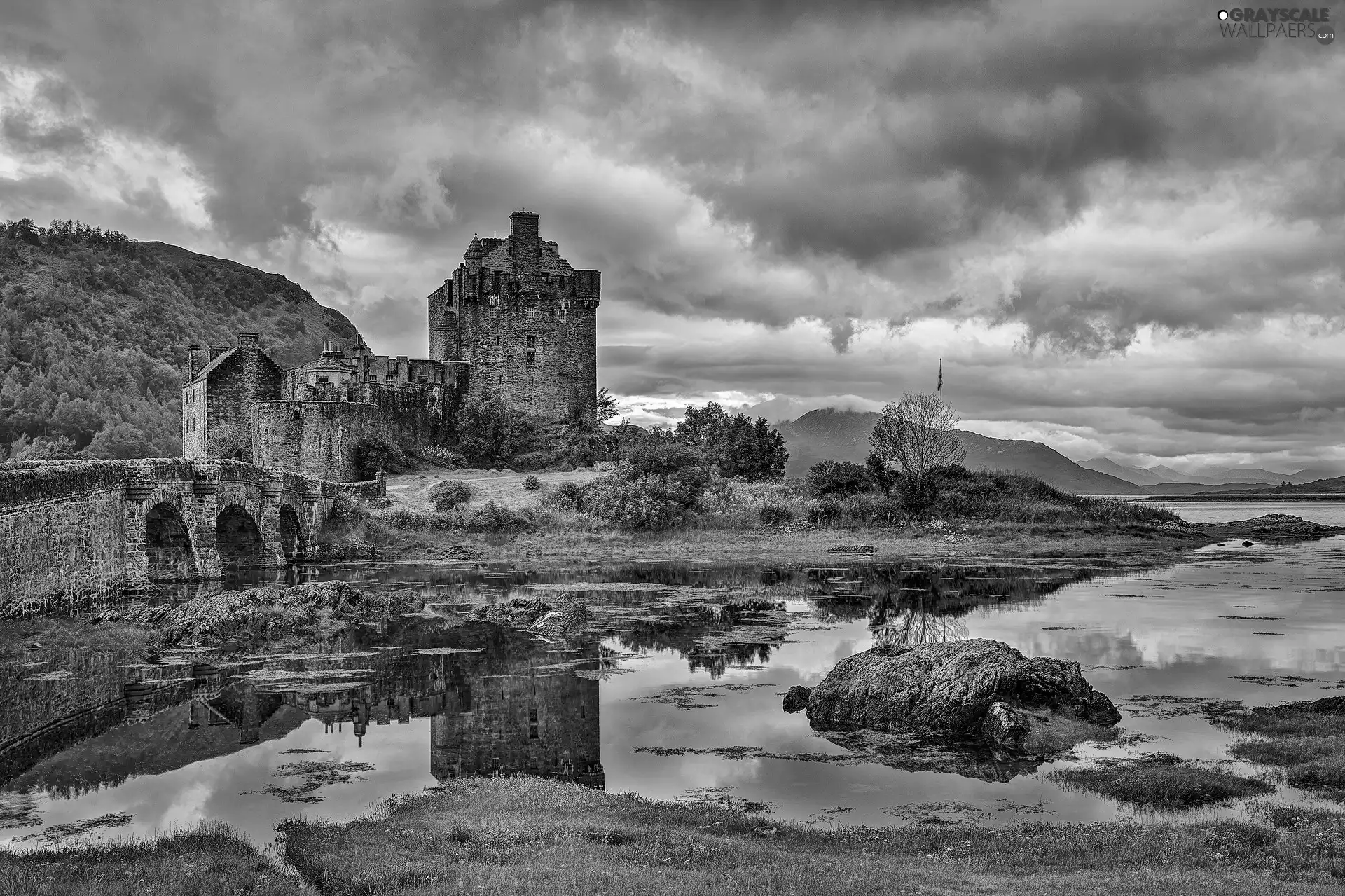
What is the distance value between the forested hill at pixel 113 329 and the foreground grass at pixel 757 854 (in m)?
76.9

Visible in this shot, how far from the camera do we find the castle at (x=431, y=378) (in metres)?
64.7

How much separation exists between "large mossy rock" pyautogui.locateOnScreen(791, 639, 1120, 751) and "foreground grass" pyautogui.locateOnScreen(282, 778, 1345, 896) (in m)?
Answer: 4.71

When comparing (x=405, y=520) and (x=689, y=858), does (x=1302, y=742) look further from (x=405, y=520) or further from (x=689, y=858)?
(x=405, y=520)

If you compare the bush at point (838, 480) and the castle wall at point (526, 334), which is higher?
the castle wall at point (526, 334)

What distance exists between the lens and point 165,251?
17150 centimetres

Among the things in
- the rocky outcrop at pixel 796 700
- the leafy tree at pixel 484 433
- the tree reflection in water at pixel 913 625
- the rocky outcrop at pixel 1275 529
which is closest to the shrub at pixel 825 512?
the leafy tree at pixel 484 433

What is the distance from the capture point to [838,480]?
6606 centimetres

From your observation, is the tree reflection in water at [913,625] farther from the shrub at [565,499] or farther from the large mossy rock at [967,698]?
the shrub at [565,499]

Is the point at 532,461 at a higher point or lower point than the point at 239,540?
higher

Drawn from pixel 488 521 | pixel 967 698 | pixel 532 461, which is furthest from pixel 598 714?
pixel 532 461

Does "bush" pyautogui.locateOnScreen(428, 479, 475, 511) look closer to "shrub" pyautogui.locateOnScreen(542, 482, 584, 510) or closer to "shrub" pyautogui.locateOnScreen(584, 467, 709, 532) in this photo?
"shrub" pyautogui.locateOnScreen(542, 482, 584, 510)

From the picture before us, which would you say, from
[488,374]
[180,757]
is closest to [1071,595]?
[180,757]

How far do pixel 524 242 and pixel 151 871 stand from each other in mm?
69284

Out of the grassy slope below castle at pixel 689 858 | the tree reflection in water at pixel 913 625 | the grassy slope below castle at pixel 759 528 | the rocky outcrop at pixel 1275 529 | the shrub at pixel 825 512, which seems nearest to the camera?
the grassy slope below castle at pixel 689 858
